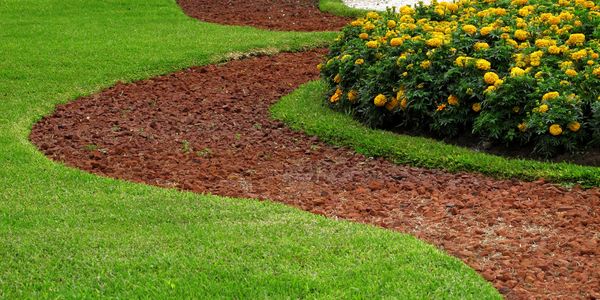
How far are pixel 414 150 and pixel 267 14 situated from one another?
26.8ft

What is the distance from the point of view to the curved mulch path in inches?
211

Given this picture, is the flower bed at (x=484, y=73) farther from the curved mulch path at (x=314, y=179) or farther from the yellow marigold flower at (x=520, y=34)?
the curved mulch path at (x=314, y=179)

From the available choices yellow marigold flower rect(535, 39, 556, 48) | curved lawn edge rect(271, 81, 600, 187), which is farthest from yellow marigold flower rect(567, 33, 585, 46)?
curved lawn edge rect(271, 81, 600, 187)

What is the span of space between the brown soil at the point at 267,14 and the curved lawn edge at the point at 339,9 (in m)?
0.14

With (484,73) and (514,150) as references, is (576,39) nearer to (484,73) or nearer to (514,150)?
(484,73)

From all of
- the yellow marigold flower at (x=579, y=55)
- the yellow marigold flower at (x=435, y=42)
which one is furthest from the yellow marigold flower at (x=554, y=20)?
the yellow marigold flower at (x=435, y=42)

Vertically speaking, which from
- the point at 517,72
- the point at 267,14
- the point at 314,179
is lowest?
the point at 314,179

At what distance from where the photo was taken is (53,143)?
780 centimetres

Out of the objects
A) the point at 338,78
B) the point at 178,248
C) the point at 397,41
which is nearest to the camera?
the point at 178,248

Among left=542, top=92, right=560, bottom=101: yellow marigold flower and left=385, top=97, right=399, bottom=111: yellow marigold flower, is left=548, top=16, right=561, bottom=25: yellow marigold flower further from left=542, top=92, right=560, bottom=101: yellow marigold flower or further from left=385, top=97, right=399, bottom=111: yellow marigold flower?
left=385, top=97, right=399, bottom=111: yellow marigold flower

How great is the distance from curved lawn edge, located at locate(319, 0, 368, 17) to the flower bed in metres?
5.86

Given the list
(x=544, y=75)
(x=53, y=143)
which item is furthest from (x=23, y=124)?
(x=544, y=75)

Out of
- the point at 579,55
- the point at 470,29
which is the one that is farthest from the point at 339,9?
the point at 579,55

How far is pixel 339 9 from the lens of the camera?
607 inches
